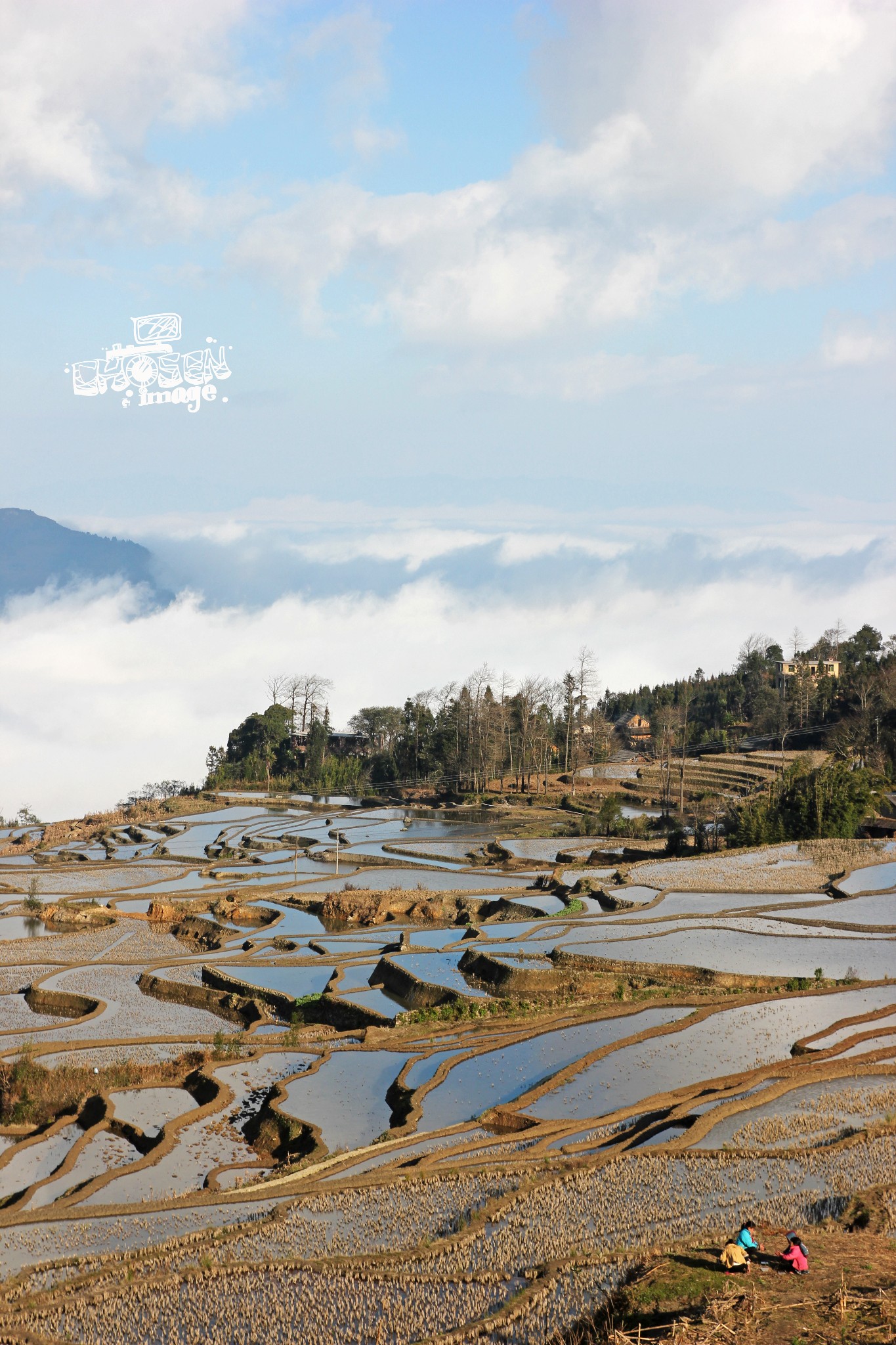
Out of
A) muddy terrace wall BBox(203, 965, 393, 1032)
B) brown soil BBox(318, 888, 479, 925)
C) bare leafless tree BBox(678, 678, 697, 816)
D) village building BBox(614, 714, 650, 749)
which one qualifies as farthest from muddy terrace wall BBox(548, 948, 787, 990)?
village building BBox(614, 714, 650, 749)

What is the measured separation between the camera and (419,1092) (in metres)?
19.1

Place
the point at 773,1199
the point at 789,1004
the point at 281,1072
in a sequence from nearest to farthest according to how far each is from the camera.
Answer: the point at 773,1199 < the point at 281,1072 < the point at 789,1004

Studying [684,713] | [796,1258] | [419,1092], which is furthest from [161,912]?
[684,713]

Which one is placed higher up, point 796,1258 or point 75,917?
point 796,1258

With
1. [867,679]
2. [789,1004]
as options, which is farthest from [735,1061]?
[867,679]

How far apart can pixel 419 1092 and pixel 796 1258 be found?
9134mm

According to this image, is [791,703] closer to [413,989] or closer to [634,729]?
[634,729]

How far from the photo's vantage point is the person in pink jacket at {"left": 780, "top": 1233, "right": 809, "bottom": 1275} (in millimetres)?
11242

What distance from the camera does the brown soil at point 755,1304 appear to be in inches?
395

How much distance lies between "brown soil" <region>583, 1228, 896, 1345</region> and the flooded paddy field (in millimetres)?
713

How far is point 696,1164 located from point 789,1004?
9928 millimetres

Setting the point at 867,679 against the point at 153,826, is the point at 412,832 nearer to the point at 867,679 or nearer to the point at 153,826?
the point at 153,826

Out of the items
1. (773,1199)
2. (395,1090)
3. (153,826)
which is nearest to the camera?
(773,1199)

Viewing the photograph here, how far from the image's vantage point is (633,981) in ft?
84.9
